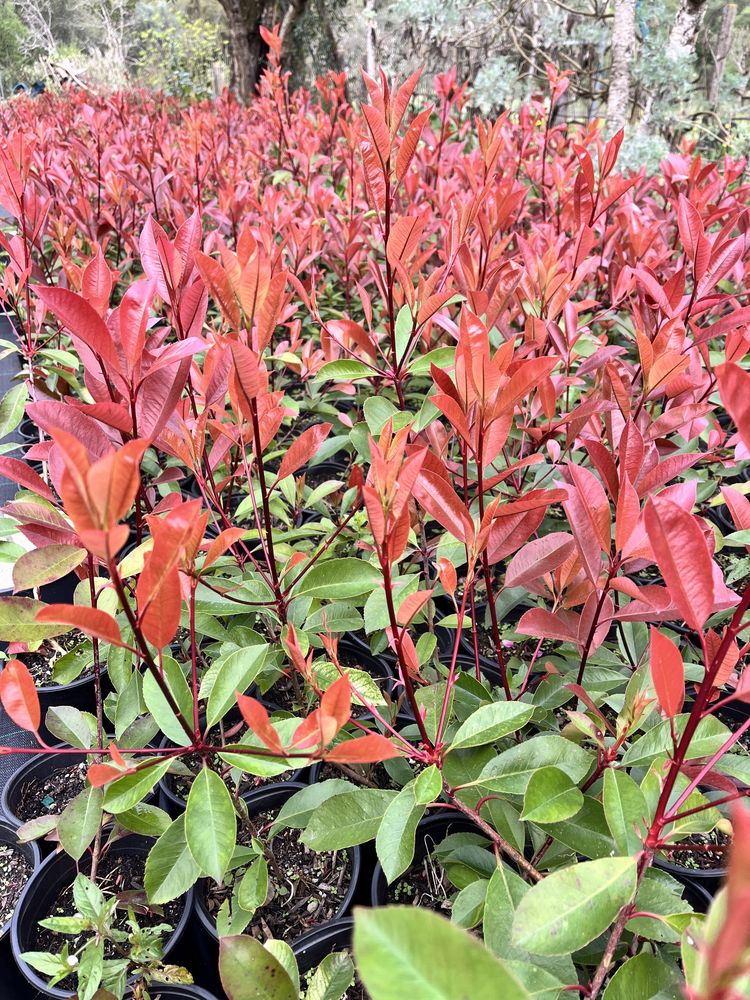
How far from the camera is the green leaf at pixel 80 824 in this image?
0.97 meters

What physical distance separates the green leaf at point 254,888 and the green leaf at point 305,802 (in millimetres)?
73

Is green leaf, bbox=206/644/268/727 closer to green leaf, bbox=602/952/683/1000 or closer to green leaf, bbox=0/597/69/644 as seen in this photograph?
green leaf, bbox=0/597/69/644

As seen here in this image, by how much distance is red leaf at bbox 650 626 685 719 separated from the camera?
2.23ft

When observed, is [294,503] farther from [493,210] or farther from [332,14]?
[332,14]

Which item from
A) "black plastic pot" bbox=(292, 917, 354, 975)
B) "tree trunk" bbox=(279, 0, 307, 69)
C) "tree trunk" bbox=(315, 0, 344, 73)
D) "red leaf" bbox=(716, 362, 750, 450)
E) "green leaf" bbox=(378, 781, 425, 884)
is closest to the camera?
"red leaf" bbox=(716, 362, 750, 450)

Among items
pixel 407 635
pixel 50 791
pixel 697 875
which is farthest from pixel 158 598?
pixel 50 791

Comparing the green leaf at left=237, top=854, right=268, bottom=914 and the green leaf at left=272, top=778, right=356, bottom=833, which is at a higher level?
the green leaf at left=272, top=778, right=356, bottom=833

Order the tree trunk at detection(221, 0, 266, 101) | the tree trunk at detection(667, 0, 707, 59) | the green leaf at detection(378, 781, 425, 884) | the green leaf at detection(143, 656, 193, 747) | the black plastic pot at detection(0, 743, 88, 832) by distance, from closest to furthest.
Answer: the green leaf at detection(378, 781, 425, 884) → the green leaf at detection(143, 656, 193, 747) → the black plastic pot at detection(0, 743, 88, 832) → the tree trunk at detection(667, 0, 707, 59) → the tree trunk at detection(221, 0, 266, 101)

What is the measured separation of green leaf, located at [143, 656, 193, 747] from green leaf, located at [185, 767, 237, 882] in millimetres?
118

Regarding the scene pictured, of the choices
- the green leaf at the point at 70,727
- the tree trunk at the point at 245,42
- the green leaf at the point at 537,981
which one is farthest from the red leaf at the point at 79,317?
the tree trunk at the point at 245,42

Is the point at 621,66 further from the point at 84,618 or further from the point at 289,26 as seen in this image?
the point at 289,26

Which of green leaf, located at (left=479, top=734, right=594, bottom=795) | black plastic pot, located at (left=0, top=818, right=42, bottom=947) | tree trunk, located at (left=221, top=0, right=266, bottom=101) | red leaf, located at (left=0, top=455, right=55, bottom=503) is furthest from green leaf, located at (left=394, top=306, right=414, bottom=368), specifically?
tree trunk, located at (left=221, top=0, right=266, bottom=101)

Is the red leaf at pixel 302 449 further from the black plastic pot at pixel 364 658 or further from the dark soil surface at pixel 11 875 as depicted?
the dark soil surface at pixel 11 875

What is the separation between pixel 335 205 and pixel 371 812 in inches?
99.1
